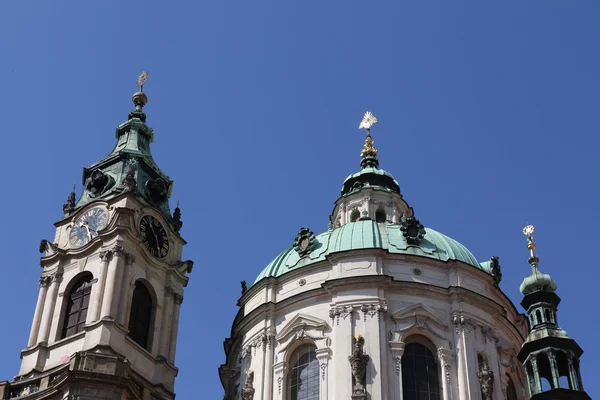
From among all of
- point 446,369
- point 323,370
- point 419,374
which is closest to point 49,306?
point 323,370

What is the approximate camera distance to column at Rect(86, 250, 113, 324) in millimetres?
39344

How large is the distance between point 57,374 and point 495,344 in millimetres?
16498

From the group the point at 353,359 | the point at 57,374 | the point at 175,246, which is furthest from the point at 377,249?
the point at 57,374

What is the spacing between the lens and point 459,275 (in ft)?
134

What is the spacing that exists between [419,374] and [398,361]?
1.17 meters

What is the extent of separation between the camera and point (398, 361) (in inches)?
1496

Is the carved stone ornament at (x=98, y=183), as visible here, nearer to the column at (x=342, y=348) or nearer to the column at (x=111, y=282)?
the column at (x=111, y=282)

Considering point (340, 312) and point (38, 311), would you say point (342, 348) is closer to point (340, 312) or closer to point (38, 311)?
point (340, 312)

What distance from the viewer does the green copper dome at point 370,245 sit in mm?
41594

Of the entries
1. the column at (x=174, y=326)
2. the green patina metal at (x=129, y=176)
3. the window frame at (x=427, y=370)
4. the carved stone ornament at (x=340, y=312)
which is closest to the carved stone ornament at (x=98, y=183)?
the green patina metal at (x=129, y=176)

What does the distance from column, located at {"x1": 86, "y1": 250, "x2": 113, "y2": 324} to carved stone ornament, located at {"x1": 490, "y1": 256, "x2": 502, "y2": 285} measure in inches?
612

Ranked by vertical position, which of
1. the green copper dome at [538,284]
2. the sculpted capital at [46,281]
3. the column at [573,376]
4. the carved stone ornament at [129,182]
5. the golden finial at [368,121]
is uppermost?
the golden finial at [368,121]

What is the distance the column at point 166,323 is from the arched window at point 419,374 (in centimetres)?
970

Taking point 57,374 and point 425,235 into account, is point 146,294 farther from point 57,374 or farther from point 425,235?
point 425,235
